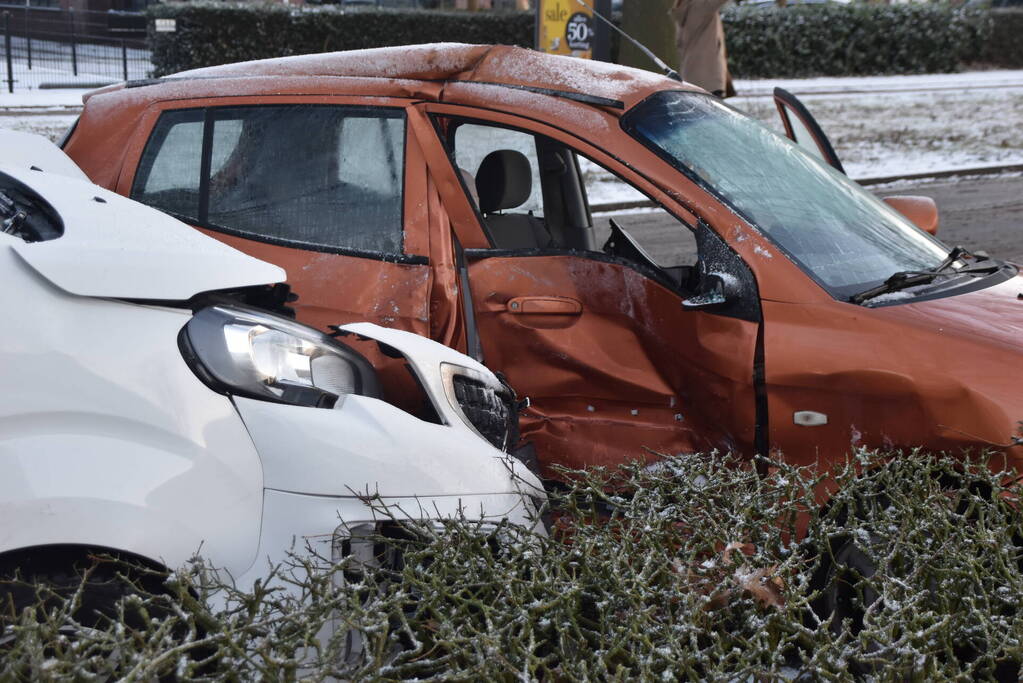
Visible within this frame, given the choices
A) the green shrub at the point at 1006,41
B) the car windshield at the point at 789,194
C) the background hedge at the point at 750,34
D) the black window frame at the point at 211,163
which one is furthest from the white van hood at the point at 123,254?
the green shrub at the point at 1006,41

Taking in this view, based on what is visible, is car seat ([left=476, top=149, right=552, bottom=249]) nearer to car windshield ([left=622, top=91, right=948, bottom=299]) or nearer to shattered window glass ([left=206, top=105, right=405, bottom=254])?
shattered window glass ([left=206, top=105, right=405, bottom=254])

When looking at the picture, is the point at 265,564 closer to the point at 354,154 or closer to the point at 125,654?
the point at 125,654

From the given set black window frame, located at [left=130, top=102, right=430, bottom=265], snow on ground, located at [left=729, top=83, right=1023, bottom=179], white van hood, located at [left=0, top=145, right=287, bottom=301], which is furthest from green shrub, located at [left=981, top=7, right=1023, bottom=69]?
white van hood, located at [left=0, top=145, right=287, bottom=301]

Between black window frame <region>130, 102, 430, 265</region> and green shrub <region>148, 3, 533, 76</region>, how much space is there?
16631 mm

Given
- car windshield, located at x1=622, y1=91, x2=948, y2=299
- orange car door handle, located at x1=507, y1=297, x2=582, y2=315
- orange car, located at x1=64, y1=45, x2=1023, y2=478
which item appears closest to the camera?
orange car, located at x1=64, y1=45, x2=1023, y2=478

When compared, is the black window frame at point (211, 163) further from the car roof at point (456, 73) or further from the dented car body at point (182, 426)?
the dented car body at point (182, 426)

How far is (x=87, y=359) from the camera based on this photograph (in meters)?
2.62

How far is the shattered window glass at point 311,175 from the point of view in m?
4.31

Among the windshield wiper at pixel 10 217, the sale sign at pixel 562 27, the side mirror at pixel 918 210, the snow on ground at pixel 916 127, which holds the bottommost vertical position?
the snow on ground at pixel 916 127

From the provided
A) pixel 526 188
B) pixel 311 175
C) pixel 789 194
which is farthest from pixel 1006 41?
pixel 311 175

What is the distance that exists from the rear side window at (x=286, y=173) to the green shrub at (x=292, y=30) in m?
16.7

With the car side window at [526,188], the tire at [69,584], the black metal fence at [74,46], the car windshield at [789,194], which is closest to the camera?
the tire at [69,584]

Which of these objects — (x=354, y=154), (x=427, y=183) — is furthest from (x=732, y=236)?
(x=354, y=154)

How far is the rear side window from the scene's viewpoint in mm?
4320
